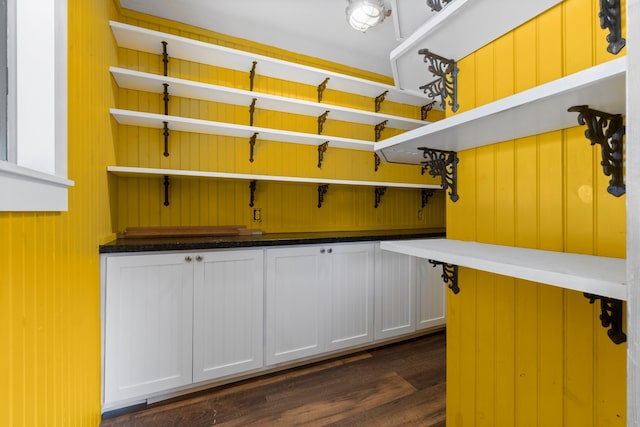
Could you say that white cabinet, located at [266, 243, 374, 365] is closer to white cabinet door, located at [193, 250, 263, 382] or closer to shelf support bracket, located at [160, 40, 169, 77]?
white cabinet door, located at [193, 250, 263, 382]

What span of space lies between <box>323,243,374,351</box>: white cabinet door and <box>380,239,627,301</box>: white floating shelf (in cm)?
120

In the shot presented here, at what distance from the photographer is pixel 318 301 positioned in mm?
2113

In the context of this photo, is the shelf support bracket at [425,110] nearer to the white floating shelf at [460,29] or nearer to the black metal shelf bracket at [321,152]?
the black metal shelf bracket at [321,152]

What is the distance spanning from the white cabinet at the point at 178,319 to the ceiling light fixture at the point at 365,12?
64.0 inches

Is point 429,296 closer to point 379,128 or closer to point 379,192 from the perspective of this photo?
point 379,192

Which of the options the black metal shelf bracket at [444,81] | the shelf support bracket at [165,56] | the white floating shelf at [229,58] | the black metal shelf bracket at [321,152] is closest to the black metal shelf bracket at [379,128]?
the white floating shelf at [229,58]

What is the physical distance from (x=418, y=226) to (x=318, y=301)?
166 cm

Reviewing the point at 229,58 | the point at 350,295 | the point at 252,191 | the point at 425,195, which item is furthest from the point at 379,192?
the point at 229,58

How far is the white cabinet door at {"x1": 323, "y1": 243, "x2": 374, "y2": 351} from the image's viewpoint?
7.10 feet

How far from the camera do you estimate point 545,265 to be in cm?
68

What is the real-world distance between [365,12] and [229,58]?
104 cm

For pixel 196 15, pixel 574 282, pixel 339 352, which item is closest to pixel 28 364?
pixel 574 282

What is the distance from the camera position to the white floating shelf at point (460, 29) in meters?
0.84

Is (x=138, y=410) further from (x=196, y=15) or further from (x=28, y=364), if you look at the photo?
(x=196, y=15)
